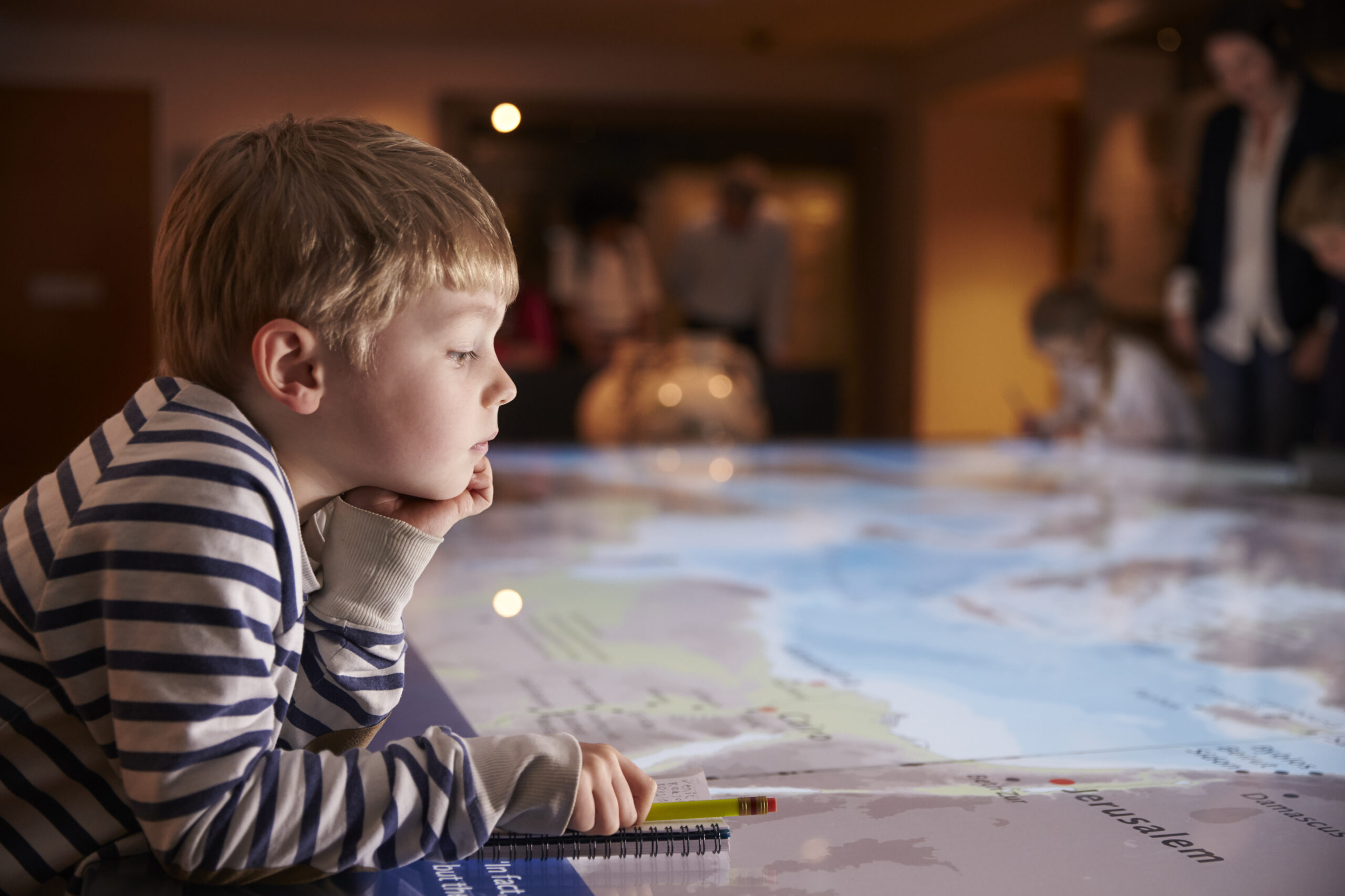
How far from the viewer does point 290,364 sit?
1.37ft

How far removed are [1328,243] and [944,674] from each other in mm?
2161

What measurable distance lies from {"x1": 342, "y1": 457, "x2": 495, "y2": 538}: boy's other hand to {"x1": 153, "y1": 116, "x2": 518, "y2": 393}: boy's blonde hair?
0.28ft

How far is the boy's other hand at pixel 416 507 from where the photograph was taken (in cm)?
49

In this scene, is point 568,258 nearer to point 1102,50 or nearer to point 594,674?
point 1102,50

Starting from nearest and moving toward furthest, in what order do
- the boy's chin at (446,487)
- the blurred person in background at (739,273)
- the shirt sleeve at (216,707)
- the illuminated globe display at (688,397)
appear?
the shirt sleeve at (216,707) < the boy's chin at (446,487) < the illuminated globe display at (688,397) < the blurred person in background at (739,273)

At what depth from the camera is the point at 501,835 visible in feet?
1.44

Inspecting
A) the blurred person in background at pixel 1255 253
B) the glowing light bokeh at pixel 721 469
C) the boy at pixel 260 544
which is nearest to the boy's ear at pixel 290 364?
the boy at pixel 260 544

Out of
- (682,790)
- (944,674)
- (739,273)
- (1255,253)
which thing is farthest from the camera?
(739,273)

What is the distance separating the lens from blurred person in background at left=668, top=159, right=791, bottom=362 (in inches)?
192

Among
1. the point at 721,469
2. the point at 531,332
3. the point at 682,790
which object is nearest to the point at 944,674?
the point at 682,790

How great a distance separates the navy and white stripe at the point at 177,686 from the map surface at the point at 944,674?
92mm

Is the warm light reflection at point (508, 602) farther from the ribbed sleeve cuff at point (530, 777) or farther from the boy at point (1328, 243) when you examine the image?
the boy at point (1328, 243)

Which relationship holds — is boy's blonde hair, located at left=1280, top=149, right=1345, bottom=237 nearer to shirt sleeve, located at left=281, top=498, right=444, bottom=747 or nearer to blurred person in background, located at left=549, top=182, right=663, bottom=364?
shirt sleeve, located at left=281, top=498, right=444, bottom=747

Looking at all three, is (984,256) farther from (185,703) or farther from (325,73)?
(185,703)
